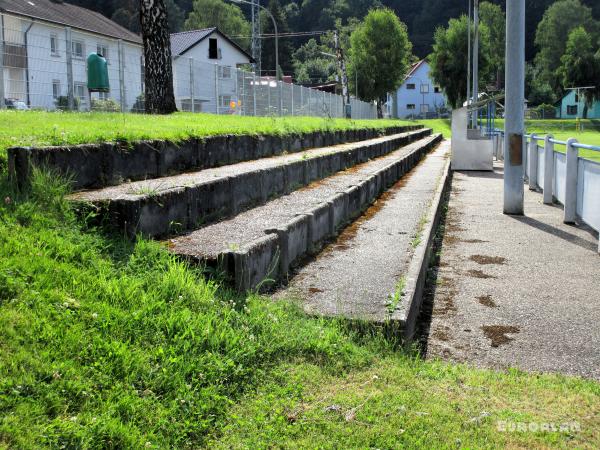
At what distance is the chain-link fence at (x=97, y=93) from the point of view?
13734 mm

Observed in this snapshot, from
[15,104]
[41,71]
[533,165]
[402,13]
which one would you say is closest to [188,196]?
[15,104]

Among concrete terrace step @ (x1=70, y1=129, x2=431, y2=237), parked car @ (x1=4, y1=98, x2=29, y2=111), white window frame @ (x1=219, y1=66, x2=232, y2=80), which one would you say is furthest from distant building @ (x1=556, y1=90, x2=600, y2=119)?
Result: concrete terrace step @ (x1=70, y1=129, x2=431, y2=237)

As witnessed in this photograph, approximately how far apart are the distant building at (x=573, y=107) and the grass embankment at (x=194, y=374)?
4166 inches

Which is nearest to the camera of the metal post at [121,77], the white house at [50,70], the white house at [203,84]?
the white house at [50,70]

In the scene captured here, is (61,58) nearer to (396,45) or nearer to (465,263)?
(465,263)

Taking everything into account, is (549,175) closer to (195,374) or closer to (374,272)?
(374,272)

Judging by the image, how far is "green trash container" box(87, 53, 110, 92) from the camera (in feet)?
44.5

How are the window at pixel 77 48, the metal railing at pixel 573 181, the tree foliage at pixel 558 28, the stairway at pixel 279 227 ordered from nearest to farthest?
the stairway at pixel 279 227 → the metal railing at pixel 573 181 → the window at pixel 77 48 → the tree foliage at pixel 558 28

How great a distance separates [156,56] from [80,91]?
9.00 feet

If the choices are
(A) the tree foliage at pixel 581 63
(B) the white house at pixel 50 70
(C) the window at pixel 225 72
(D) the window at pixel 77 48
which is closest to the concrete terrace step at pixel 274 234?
(B) the white house at pixel 50 70

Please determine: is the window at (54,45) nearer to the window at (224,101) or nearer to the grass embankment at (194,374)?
the window at (224,101)

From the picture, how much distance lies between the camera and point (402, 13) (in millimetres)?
111625

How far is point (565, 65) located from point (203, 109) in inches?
3691

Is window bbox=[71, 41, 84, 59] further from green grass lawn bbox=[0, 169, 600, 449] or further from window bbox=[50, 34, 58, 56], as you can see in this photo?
green grass lawn bbox=[0, 169, 600, 449]
